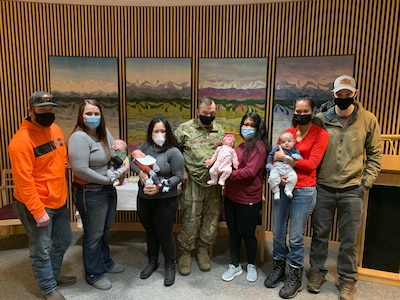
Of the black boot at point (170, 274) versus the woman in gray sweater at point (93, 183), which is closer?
the woman in gray sweater at point (93, 183)

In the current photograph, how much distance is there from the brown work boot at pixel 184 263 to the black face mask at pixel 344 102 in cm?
202

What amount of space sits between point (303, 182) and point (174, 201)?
113cm

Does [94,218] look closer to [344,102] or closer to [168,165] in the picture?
[168,165]

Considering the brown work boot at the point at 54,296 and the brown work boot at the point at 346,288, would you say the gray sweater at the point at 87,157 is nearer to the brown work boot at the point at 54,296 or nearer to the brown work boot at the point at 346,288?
the brown work boot at the point at 54,296

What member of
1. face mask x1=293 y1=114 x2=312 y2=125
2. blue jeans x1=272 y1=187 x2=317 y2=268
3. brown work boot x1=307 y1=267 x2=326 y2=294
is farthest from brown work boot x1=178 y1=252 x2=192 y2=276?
face mask x1=293 y1=114 x2=312 y2=125

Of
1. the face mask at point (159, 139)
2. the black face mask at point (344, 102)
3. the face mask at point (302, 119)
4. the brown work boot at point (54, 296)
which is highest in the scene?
the black face mask at point (344, 102)

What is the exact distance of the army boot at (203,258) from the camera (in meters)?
3.19

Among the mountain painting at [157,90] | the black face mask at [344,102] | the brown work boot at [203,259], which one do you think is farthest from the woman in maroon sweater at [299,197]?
the mountain painting at [157,90]

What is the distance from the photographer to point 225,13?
3.72 metres

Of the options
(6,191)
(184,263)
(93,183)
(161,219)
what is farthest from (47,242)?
(6,191)

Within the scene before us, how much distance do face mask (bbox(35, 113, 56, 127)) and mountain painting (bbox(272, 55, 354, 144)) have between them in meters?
2.48

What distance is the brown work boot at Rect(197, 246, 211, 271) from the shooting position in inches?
125

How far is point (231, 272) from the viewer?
10.1 feet

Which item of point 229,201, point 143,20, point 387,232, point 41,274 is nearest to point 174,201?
point 229,201
